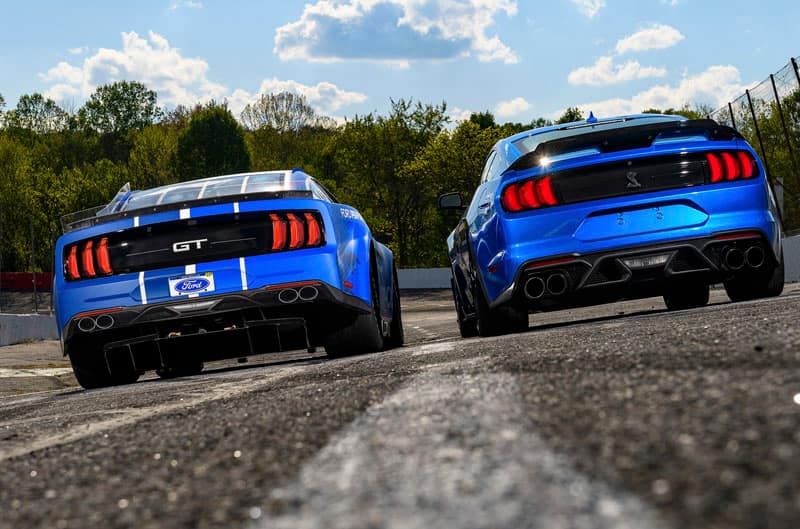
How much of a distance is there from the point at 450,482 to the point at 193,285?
5375 millimetres

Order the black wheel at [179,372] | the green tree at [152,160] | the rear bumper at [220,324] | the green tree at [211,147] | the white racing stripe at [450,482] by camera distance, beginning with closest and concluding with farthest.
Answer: the white racing stripe at [450,482] → the rear bumper at [220,324] → the black wheel at [179,372] → the green tree at [211,147] → the green tree at [152,160]

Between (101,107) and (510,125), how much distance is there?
190 ft

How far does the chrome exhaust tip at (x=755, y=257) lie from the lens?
282 inches

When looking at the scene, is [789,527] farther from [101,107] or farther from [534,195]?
[101,107]

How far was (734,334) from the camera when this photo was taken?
4.19m

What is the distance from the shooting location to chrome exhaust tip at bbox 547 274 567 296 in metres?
7.01

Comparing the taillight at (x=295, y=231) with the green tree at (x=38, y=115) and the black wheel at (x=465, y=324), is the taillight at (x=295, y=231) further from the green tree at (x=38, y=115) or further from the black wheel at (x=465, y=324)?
the green tree at (x=38, y=115)

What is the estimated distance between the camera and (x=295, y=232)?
705 cm

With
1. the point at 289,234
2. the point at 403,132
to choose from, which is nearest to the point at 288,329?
the point at 289,234

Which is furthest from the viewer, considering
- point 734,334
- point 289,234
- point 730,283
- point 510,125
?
point 510,125

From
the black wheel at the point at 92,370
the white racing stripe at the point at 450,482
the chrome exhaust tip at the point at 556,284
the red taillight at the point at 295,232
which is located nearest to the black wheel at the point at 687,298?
the chrome exhaust tip at the point at 556,284

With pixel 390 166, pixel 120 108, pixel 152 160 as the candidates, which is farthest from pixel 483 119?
pixel 120 108

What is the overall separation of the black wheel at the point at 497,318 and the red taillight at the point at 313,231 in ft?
4.24

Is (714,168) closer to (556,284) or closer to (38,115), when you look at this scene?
(556,284)
